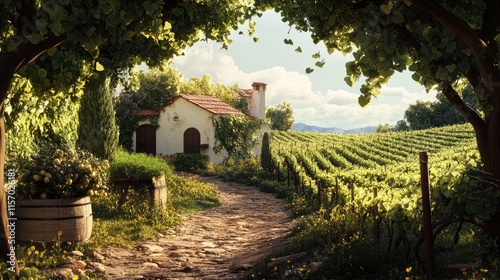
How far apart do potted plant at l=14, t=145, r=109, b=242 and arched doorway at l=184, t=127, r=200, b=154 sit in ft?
60.6

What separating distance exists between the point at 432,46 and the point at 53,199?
6413 millimetres

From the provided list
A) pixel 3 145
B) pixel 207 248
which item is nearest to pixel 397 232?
pixel 207 248

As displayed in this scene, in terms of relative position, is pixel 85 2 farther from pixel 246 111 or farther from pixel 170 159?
pixel 246 111

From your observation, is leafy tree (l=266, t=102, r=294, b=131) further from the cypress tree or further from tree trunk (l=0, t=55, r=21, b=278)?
tree trunk (l=0, t=55, r=21, b=278)

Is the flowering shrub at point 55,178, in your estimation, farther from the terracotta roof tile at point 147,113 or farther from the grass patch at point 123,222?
the terracotta roof tile at point 147,113

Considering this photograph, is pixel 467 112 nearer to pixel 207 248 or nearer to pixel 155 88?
pixel 207 248

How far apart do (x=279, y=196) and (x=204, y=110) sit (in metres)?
10.3

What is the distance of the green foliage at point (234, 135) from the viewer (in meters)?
27.4

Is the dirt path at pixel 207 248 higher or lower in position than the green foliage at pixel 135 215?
lower

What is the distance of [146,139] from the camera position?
97.1 feet

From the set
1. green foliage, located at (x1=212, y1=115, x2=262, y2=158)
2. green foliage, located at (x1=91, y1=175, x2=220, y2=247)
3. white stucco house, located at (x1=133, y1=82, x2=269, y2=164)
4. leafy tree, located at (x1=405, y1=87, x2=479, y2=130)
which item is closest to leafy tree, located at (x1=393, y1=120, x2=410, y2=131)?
leafy tree, located at (x1=405, y1=87, x2=479, y2=130)

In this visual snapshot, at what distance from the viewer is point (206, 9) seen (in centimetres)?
937

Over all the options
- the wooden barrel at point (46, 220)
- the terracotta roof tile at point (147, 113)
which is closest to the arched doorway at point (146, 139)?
the terracotta roof tile at point (147, 113)

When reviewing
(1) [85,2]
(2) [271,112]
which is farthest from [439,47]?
(2) [271,112]
